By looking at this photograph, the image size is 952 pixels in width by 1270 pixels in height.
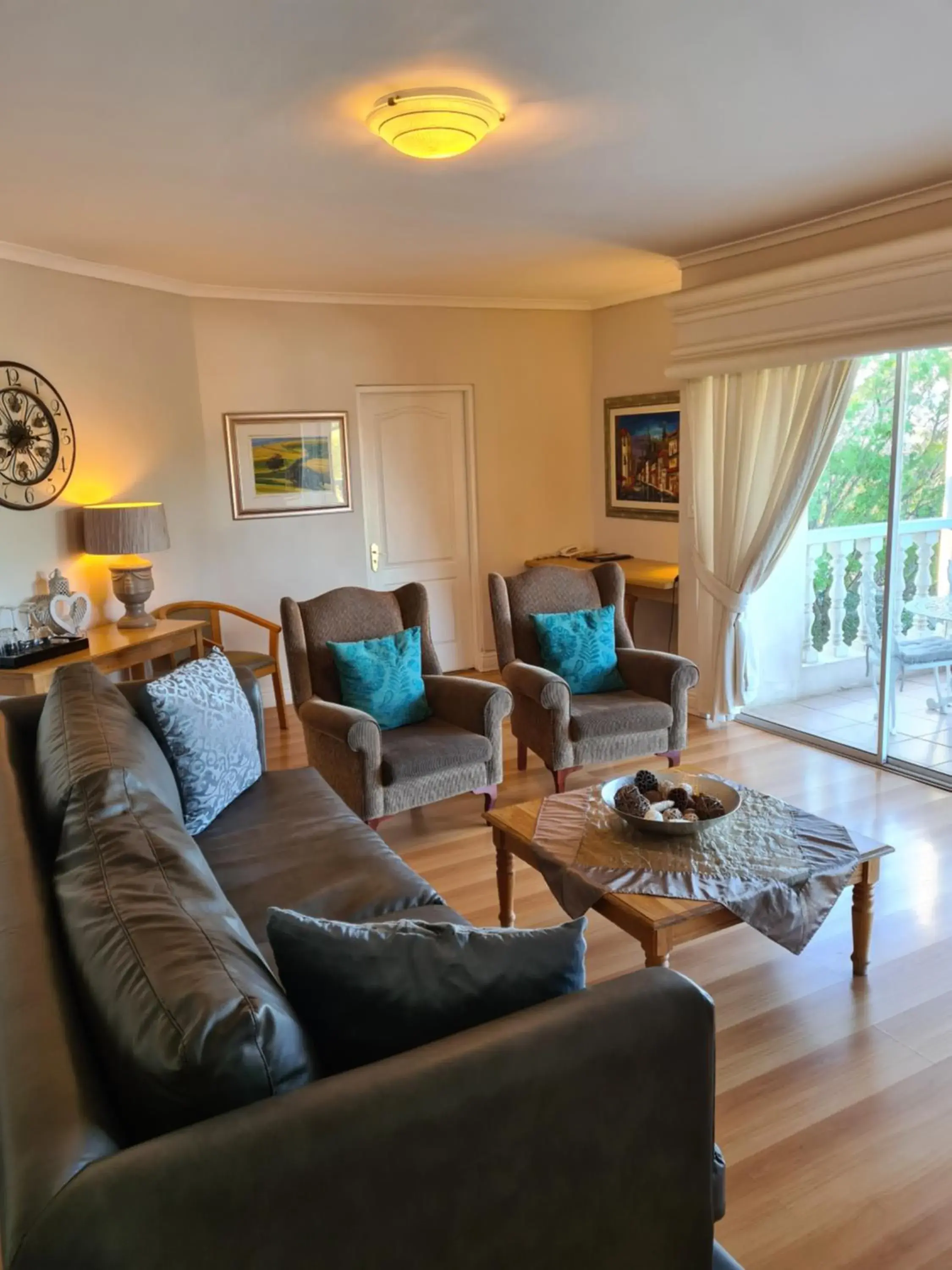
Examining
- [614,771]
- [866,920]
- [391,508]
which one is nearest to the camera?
[866,920]

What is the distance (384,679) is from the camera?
3.73 meters

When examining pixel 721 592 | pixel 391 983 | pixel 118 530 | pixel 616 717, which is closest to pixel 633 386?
pixel 721 592

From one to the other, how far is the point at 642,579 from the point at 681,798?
2916 mm

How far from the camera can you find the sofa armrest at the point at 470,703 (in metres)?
3.62

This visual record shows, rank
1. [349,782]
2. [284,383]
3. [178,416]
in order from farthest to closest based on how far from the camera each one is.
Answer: [284,383] → [178,416] → [349,782]

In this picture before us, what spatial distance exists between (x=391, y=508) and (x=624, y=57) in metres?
3.74

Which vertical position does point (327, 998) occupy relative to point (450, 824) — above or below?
above

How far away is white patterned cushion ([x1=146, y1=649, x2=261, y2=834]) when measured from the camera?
103 inches

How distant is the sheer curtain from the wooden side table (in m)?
0.37

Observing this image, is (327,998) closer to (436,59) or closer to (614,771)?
(436,59)

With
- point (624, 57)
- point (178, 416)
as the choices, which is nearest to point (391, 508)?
point (178, 416)

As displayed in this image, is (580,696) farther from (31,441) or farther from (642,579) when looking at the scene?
(31,441)

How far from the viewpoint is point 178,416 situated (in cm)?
494

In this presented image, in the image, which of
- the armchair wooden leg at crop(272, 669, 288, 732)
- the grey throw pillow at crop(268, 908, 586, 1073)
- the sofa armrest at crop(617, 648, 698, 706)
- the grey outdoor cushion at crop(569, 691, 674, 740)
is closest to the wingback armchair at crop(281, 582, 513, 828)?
the grey outdoor cushion at crop(569, 691, 674, 740)
